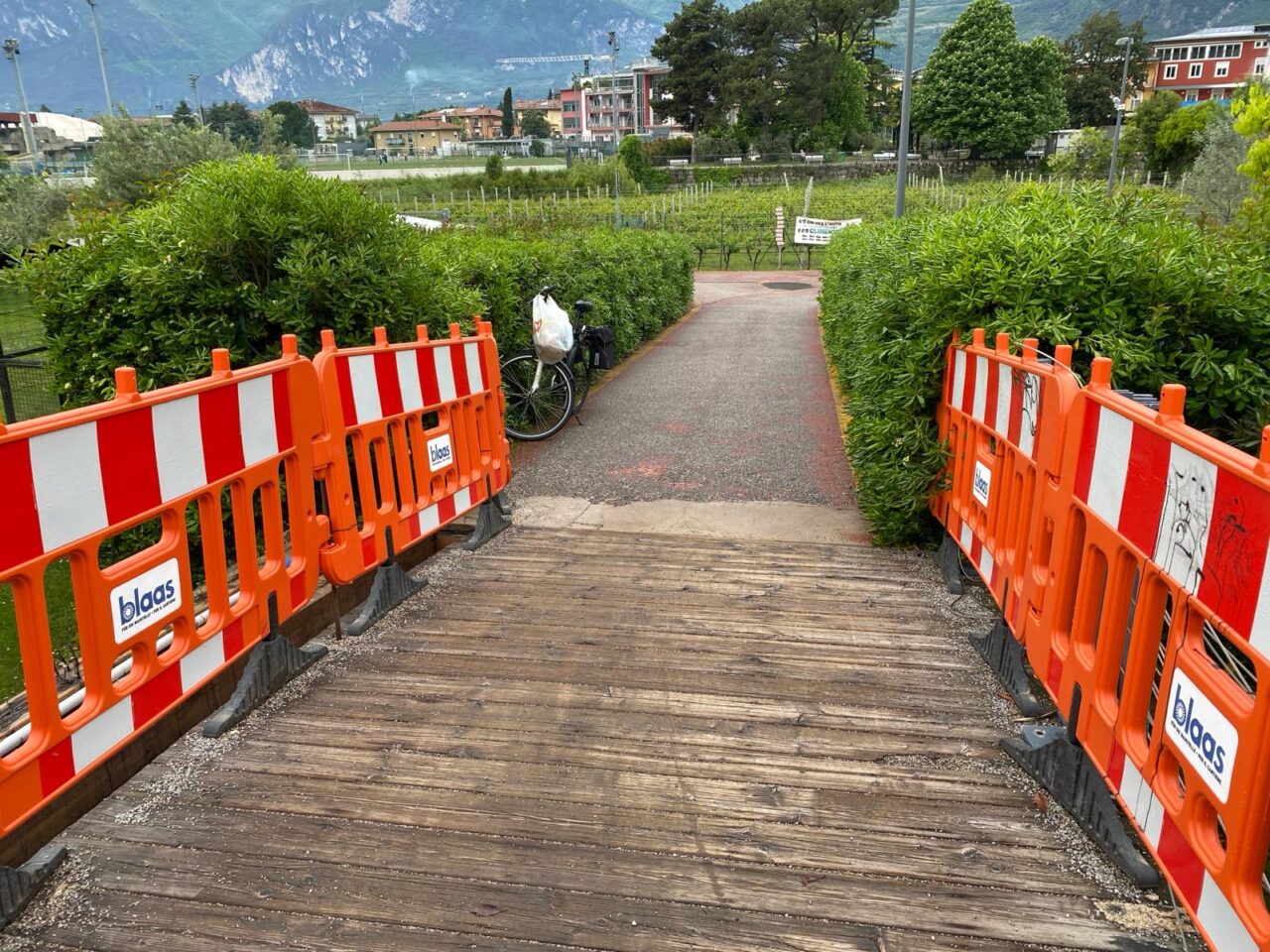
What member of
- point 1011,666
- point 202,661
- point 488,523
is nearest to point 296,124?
point 488,523

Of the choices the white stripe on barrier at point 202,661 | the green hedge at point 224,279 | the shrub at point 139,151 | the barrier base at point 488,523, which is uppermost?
the shrub at point 139,151

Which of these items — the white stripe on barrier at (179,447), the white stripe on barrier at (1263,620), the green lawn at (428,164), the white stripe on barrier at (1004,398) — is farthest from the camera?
the green lawn at (428,164)

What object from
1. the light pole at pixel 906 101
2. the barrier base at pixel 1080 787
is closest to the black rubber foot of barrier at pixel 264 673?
the barrier base at pixel 1080 787

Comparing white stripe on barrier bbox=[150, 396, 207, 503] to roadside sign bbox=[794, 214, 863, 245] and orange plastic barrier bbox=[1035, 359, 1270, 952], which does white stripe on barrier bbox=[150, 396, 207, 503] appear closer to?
orange plastic barrier bbox=[1035, 359, 1270, 952]

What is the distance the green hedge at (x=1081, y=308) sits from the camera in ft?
14.8

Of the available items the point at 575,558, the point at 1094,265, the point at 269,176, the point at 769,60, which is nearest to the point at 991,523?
the point at 1094,265

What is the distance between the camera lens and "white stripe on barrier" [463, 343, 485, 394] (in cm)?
569

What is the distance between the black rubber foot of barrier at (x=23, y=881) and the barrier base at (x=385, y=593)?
1.76m

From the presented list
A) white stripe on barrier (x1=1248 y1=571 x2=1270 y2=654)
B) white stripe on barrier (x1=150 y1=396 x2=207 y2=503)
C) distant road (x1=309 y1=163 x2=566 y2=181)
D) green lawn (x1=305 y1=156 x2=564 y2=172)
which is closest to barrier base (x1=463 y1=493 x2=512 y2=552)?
white stripe on barrier (x1=150 y1=396 x2=207 y2=503)

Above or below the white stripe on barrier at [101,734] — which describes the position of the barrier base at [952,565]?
below

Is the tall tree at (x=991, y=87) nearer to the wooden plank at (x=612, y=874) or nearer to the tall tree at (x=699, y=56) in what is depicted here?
→ the tall tree at (x=699, y=56)

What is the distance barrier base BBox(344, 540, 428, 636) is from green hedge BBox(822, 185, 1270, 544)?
2.73 metres

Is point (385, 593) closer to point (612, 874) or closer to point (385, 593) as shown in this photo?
point (385, 593)

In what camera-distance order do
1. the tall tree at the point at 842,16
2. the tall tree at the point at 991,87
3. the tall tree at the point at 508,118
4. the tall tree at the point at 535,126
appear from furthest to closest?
the tall tree at the point at 535,126 < the tall tree at the point at 508,118 < the tall tree at the point at 842,16 < the tall tree at the point at 991,87
